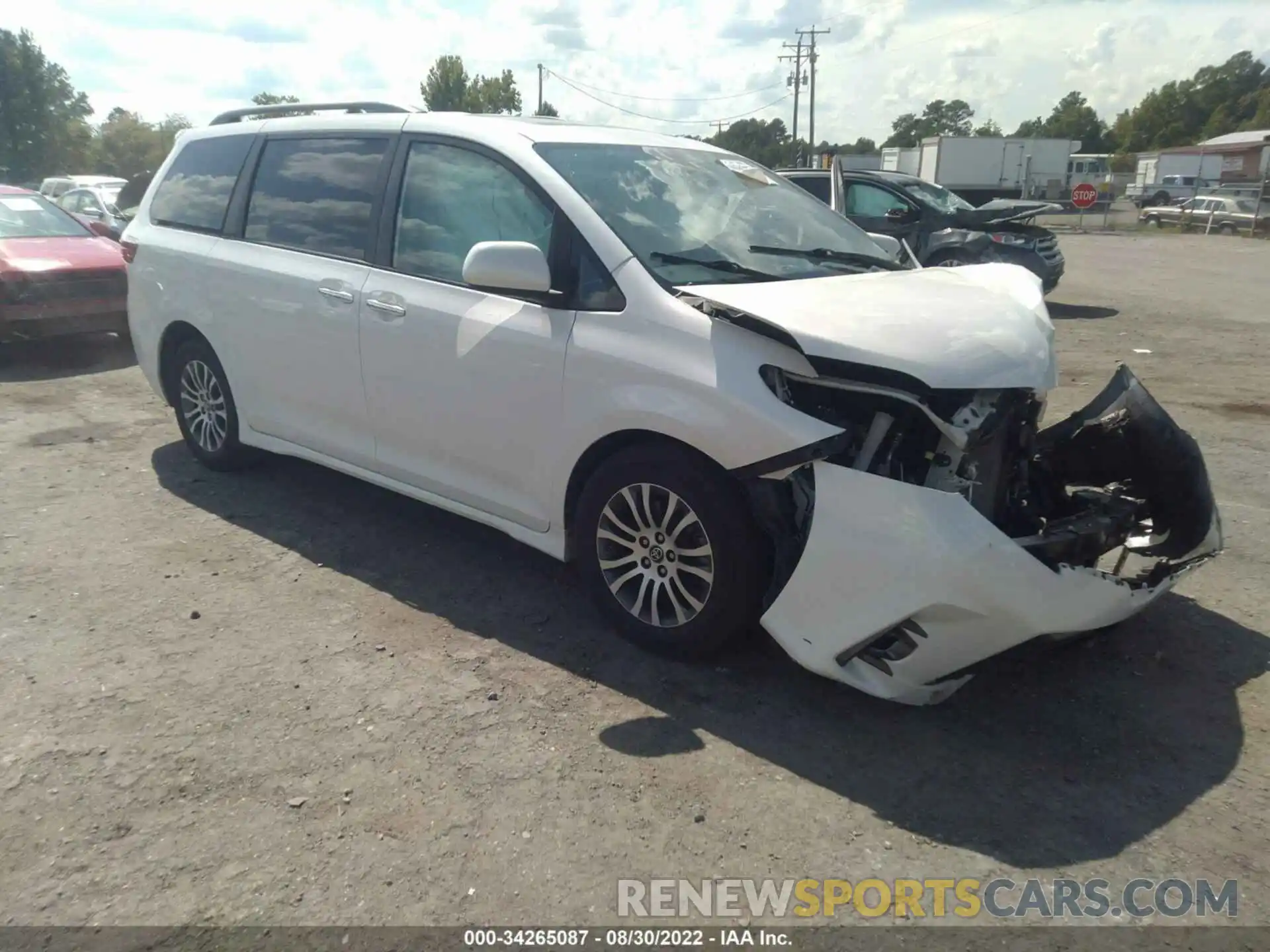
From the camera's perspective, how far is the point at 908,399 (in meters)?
3.23

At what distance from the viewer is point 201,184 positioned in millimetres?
5852

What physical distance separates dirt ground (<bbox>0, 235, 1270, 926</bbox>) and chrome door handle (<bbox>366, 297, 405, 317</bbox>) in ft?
3.99

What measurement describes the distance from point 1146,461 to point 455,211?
3.01 m

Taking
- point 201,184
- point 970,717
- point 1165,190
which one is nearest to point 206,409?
point 201,184

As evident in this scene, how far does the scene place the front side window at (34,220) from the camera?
10273 millimetres

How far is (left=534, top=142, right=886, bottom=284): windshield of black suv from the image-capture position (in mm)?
3973

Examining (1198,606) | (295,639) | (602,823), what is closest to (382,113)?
(295,639)

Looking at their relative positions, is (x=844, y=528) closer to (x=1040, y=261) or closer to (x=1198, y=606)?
(x=1198, y=606)

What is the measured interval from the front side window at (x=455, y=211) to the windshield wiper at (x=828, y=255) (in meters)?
0.94

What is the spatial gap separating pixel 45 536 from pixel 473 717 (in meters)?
3.05

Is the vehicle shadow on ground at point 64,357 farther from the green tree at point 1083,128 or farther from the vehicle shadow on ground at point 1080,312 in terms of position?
the green tree at point 1083,128

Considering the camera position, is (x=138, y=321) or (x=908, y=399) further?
(x=138, y=321)

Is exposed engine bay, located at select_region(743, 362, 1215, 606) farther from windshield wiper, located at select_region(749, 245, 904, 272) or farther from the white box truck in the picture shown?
the white box truck

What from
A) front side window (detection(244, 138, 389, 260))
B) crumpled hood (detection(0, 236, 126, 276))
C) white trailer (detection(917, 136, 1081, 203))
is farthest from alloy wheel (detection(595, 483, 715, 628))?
white trailer (detection(917, 136, 1081, 203))
